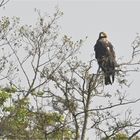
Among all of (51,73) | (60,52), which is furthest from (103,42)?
(51,73)

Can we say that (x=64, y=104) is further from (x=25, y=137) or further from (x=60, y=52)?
(x=60, y=52)

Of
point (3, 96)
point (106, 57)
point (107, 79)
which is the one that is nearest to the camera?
point (107, 79)

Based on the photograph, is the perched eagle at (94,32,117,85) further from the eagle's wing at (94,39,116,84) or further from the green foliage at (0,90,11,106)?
the green foliage at (0,90,11,106)

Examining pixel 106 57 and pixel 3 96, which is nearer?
pixel 106 57

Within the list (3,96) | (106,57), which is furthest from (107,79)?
(3,96)

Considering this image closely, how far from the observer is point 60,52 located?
56.4ft

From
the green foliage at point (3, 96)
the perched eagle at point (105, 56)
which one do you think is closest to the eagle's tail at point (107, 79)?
the perched eagle at point (105, 56)

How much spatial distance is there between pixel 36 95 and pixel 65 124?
1.09 meters

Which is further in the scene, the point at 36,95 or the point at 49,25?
the point at 49,25

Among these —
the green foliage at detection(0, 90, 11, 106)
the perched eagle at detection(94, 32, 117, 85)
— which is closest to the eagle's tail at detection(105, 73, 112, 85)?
the perched eagle at detection(94, 32, 117, 85)

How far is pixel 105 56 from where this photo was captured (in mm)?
15039

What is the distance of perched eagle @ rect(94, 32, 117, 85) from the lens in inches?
518

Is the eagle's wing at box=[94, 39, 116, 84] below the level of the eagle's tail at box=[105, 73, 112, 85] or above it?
above

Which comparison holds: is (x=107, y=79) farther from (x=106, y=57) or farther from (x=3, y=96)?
(x=3, y=96)
